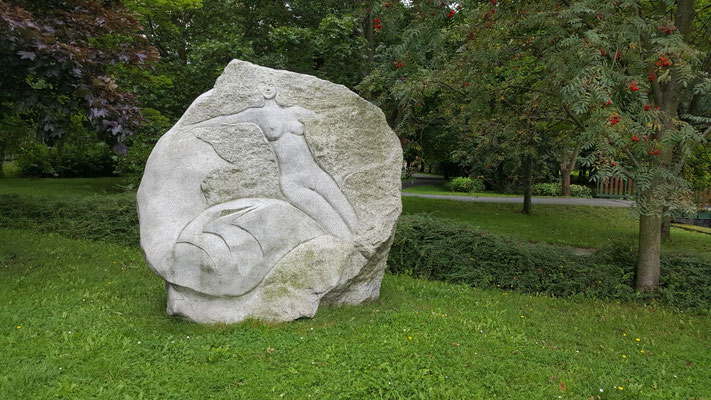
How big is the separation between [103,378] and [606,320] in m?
5.32

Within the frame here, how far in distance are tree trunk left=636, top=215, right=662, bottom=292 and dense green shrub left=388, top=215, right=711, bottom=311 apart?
0.17 meters

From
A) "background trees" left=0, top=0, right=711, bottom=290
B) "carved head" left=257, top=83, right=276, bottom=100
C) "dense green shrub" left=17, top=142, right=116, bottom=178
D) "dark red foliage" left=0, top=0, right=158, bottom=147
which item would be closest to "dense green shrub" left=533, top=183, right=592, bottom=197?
"background trees" left=0, top=0, right=711, bottom=290

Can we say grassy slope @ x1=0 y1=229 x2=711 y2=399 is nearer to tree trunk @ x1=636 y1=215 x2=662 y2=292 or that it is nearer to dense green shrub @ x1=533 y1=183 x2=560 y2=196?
tree trunk @ x1=636 y1=215 x2=662 y2=292

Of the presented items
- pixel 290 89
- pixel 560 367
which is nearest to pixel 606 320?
pixel 560 367

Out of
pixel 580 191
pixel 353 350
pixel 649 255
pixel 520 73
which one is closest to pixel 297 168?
pixel 353 350

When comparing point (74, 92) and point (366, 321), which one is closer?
point (366, 321)

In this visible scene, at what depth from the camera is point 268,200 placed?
5.21 meters

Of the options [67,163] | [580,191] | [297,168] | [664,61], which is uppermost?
[664,61]

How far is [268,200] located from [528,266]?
4378mm

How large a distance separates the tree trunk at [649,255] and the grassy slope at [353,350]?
72 centimetres

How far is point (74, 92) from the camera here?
6.36 m

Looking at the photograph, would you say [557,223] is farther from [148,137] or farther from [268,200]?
[268,200]

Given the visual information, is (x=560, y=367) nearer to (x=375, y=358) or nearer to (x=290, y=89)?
(x=375, y=358)

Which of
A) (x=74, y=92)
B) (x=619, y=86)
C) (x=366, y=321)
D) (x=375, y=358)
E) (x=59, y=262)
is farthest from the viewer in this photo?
(x=59, y=262)
